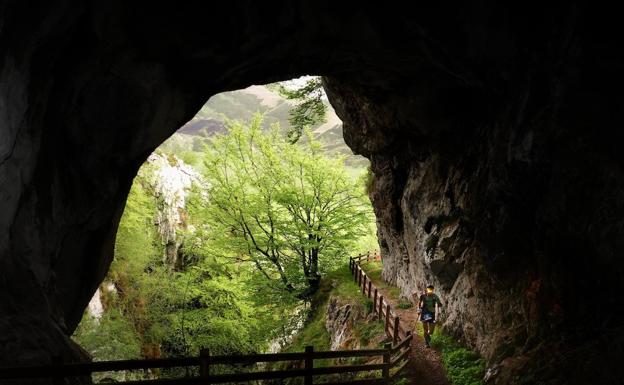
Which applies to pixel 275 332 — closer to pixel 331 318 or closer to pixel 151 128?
pixel 331 318

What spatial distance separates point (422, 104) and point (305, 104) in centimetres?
483

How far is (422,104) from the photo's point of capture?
41.7 feet

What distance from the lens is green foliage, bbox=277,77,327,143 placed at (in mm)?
15547

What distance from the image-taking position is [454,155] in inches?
516

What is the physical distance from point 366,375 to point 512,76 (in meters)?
9.47

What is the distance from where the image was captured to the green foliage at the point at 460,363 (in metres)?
9.70

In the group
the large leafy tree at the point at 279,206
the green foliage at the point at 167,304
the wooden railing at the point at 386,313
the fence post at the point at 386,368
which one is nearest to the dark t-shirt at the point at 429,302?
the wooden railing at the point at 386,313

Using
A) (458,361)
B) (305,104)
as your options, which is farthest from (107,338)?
(458,361)

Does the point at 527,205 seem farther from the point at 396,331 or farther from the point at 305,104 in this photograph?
the point at 305,104

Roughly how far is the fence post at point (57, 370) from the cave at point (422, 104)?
822mm

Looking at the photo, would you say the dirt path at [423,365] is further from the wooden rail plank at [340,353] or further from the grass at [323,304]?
the grass at [323,304]

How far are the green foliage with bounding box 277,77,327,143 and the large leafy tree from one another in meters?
3.65

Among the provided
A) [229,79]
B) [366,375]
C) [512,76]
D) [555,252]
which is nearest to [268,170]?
[229,79]

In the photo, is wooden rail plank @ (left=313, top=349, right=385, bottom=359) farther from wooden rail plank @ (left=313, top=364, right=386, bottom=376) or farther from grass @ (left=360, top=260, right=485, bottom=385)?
grass @ (left=360, top=260, right=485, bottom=385)
